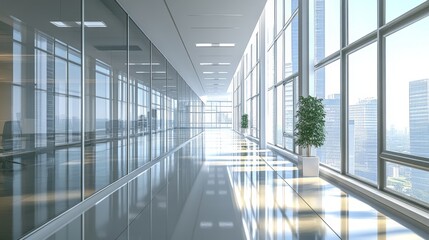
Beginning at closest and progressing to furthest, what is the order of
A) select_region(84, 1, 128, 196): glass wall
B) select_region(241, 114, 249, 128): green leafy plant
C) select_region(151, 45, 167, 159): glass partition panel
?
select_region(84, 1, 128, 196): glass wall
select_region(151, 45, 167, 159): glass partition panel
select_region(241, 114, 249, 128): green leafy plant

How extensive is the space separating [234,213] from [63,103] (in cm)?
333

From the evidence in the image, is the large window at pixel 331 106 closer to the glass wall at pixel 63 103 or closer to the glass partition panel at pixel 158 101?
the glass wall at pixel 63 103

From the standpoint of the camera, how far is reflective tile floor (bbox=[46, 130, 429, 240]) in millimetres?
3883

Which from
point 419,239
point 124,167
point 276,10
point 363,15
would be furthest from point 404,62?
point 276,10

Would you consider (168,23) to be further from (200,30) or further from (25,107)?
(25,107)

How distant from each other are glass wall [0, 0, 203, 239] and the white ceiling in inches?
20.4

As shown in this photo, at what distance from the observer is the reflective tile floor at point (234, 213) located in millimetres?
3883

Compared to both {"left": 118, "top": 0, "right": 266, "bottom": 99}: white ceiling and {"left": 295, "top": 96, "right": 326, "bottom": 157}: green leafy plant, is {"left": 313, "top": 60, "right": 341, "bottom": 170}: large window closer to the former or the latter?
{"left": 295, "top": 96, "right": 326, "bottom": 157}: green leafy plant

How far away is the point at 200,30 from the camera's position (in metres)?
10.8

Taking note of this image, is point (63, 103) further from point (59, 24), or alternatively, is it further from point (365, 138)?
point (365, 138)

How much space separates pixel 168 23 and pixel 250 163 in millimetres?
4583

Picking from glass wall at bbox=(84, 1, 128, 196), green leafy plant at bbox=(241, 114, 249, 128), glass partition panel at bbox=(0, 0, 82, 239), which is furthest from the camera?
green leafy plant at bbox=(241, 114, 249, 128)

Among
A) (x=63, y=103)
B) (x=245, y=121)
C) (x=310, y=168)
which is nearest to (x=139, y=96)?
(x=63, y=103)

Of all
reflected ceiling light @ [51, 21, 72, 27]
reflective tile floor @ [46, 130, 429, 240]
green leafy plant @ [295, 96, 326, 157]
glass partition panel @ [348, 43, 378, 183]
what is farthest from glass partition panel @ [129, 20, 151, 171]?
glass partition panel @ [348, 43, 378, 183]
